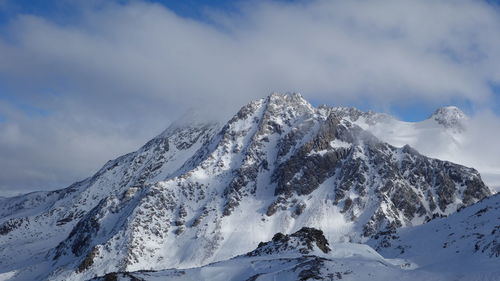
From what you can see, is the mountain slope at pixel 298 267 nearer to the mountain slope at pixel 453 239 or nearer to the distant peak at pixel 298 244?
the distant peak at pixel 298 244

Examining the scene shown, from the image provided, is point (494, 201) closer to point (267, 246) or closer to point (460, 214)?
point (460, 214)

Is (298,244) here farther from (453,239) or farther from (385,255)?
(385,255)

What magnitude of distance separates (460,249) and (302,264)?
124ft

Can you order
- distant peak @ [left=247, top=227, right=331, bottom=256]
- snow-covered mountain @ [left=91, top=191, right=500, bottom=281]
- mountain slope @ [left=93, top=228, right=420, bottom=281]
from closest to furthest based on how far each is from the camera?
1. snow-covered mountain @ [left=91, top=191, right=500, bottom=281]
2. mountain slope @ [left=93, top=228, right=420, bottom=281]
3. distant peak @ [left=247, top=227, right=331, bottom=256]

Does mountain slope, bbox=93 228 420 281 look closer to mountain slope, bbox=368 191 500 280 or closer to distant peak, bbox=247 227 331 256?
distant peak, bbox=247 227 331 256

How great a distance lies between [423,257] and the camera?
284ft

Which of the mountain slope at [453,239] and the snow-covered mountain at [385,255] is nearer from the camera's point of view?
the snow-covered mountain at [385,255]

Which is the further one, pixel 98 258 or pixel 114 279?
pixel 98 258

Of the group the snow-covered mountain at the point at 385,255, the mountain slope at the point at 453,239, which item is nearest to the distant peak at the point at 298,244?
the snow-covered mountain at the point at 385,255

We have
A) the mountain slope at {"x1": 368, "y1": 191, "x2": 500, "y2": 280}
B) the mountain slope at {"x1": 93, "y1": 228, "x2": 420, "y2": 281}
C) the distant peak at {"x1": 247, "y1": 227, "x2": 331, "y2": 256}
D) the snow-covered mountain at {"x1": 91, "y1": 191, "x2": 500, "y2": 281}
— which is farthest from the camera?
the distant peak at {"x1": 247, "y1": 227, "x2": 331, "y2": 256}

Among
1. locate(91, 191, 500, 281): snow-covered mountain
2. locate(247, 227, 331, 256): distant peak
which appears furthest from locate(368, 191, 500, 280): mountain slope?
locate(247, 227, 331, 256): distant peak

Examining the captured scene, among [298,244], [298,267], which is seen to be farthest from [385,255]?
[298,267]

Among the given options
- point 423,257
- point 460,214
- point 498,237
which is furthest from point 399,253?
point 498,237

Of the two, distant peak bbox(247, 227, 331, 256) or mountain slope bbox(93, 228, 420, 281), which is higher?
distant peak bbox(247, 227, 331, 256)
